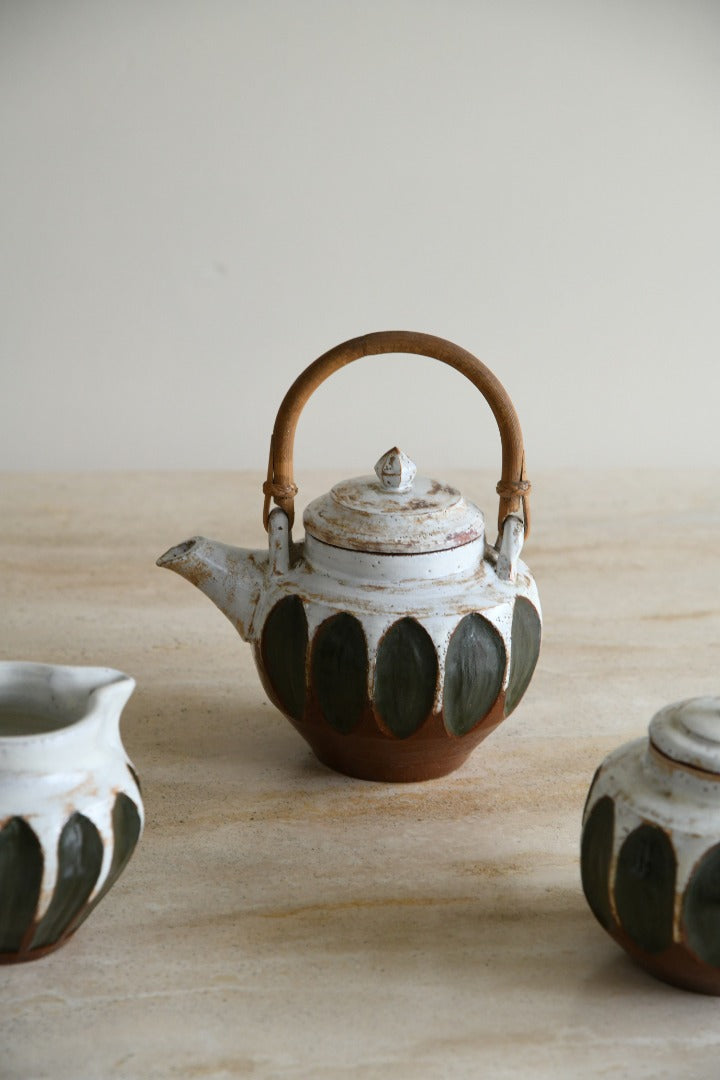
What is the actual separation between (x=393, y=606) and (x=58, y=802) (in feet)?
1.09

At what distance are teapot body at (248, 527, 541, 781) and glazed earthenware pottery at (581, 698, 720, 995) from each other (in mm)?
225

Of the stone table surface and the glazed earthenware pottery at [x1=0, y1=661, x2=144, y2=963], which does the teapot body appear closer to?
the stone table surface

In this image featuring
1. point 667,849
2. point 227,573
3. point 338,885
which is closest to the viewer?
point 667,849

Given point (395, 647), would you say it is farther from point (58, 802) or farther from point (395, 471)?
point (58, 802)

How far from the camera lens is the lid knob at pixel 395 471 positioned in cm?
104

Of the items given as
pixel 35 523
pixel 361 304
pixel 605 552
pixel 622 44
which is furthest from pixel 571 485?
pixel 35 523

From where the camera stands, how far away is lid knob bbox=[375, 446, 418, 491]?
104 centimetres

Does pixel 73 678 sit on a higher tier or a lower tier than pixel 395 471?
lower

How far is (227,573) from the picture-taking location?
1100mm

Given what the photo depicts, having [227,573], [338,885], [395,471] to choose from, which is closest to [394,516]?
[395,471]

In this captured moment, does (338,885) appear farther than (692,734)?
Yes

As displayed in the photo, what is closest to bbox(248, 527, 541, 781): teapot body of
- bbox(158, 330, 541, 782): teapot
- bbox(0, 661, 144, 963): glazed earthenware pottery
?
bbox(158, 330, 541, 782): teapot

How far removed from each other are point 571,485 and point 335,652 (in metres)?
1.07

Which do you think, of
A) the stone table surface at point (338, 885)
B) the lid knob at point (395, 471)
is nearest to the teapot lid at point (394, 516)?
the lid knob at point (395, 471)
